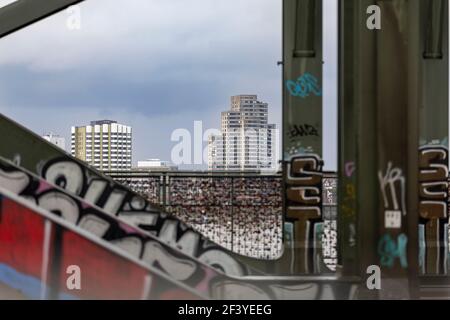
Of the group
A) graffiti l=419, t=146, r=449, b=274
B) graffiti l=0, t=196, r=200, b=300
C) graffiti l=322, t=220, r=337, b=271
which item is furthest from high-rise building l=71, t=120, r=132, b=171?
graffiti l=419, t=146, r=449, b=274

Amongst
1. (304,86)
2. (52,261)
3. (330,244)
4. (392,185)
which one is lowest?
(330,244)

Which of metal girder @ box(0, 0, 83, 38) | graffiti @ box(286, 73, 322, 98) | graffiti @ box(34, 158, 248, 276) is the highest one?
metal girder @ box(0, 0, 83, 38)

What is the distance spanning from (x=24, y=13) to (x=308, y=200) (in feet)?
23.3

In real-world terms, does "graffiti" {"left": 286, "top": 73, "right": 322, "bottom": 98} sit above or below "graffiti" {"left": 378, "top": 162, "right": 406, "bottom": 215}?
above

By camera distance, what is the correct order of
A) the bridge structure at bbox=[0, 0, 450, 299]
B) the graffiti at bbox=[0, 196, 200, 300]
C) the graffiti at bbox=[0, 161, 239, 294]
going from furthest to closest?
1. the graffiti at bbox=[0, 161, 239, 294]
2. the bridge structure at bbox=[0, 0, 450, 299]
3. the graffiti at bbox=[0, 196, 200, 300]

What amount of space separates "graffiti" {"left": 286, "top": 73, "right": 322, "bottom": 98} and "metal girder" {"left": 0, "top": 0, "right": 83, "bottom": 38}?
5.09 metres

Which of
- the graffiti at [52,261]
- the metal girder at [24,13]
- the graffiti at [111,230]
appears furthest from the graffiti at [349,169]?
the metal girder at [24,13]

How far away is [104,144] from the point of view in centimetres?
1173

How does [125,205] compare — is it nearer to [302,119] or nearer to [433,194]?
[302,119]

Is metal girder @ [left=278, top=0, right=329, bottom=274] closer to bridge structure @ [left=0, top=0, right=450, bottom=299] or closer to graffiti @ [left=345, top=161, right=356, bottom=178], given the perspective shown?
bridge structure @ [left=0, top=0, right=450, bottom=299]

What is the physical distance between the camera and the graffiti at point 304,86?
1223cm

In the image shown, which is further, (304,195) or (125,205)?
(304,195)

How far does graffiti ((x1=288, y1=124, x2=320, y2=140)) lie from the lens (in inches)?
483

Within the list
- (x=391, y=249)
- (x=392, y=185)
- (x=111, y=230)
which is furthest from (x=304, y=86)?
(x=111, y=230)
